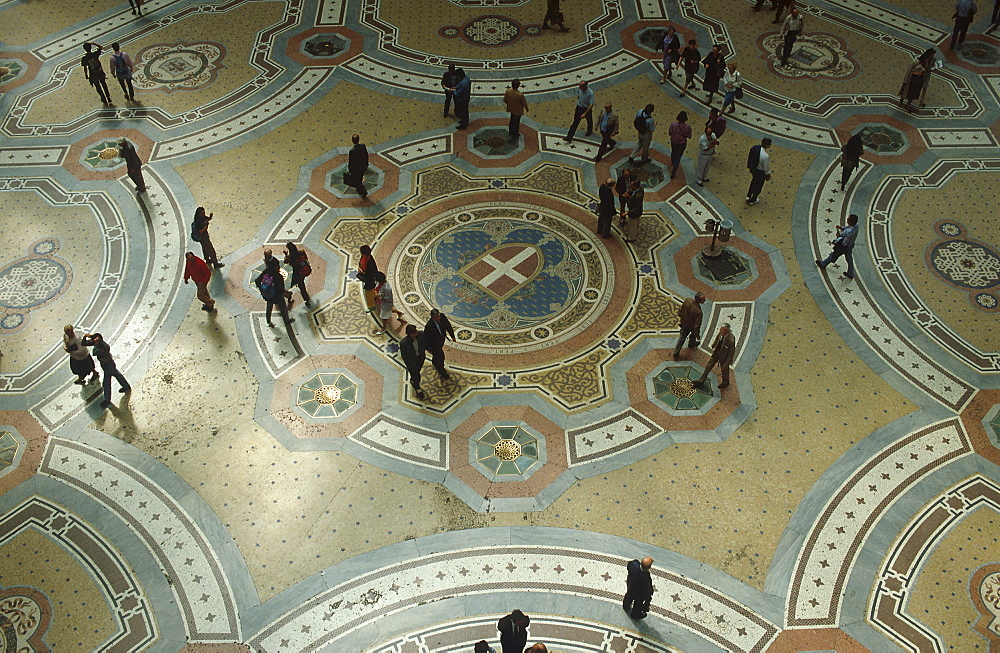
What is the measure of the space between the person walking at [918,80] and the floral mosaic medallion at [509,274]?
8665 millimetres

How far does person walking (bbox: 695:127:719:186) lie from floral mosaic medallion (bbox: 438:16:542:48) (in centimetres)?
687

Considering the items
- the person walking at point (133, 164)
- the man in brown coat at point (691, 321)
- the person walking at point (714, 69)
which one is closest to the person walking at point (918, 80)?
the person walking at point (714, 69)

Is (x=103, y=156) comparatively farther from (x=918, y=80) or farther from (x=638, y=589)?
(x=918, y=80)

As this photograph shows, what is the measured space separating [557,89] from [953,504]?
12.2 meters

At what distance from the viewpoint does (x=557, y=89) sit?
18.6m

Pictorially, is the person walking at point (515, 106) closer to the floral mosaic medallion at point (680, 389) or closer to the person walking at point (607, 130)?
the person walking at point (607, 130)

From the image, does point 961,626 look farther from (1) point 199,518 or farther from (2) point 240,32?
(2) point 240,32

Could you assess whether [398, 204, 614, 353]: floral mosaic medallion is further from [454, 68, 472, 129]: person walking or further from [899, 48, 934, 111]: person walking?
[899, 48, 934, 111]: person walking

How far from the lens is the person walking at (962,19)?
1881cm

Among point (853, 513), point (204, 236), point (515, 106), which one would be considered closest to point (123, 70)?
point (204, 236)

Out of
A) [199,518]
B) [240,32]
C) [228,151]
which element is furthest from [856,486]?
[240,32]

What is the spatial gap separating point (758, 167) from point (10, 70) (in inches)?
709

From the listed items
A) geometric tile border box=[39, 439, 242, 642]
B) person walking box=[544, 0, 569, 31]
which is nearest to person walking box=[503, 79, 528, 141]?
person walking box=[544, 0, 569, 31]

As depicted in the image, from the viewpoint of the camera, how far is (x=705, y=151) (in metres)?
15.4
